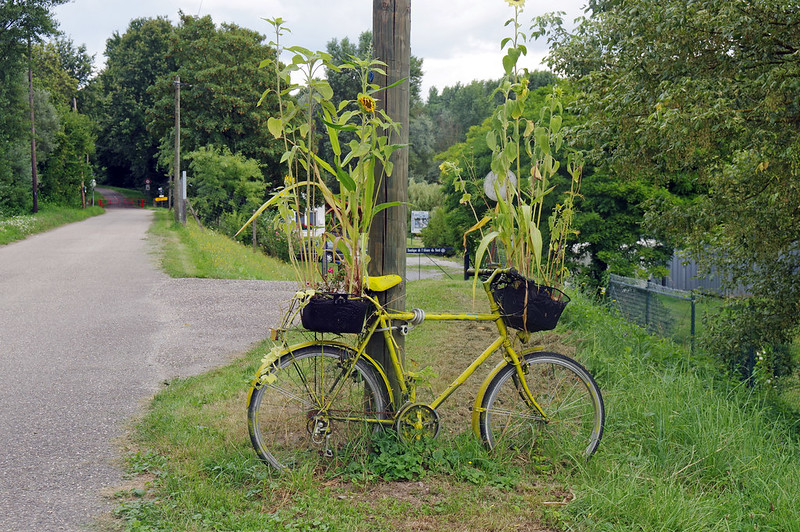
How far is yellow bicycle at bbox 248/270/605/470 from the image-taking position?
3729 millimetres

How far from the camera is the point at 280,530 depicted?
3104 mm

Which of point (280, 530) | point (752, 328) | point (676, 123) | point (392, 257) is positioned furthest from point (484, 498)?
point (752, 328)

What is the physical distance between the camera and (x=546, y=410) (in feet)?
13.1

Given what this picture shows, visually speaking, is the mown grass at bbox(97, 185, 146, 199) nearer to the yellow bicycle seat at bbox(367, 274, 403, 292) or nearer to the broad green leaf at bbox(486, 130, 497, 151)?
the yellow bicycle seat at bbox(367, 274, 403, 292)

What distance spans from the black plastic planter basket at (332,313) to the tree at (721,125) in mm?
4245

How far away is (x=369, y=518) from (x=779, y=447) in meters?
3.20

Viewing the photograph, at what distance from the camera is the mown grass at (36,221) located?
22.5 meters

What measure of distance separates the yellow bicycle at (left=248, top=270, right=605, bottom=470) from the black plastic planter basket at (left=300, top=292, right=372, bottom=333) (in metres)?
0.10

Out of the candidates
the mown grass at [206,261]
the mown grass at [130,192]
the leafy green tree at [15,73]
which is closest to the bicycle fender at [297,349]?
the mown grass at [206,261]

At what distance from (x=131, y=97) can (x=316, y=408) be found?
59.2m

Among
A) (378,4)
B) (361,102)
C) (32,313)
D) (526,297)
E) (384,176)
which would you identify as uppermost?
(378,4)

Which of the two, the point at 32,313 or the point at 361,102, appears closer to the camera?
the point at 361,102

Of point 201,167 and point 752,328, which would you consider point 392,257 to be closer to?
point 752,328

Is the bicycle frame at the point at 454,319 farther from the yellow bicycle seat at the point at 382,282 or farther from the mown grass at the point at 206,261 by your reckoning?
the mown grass at the point at 206,261
